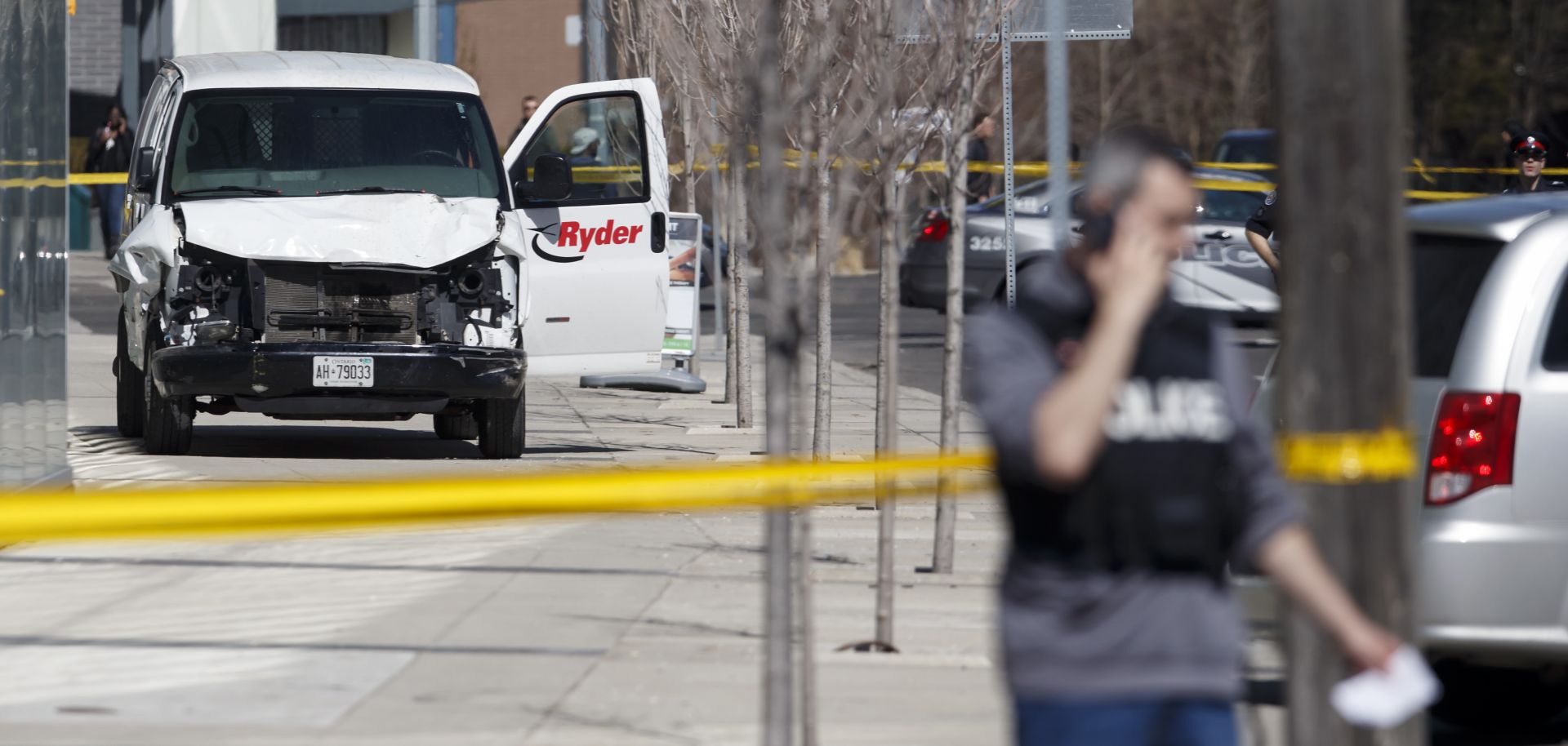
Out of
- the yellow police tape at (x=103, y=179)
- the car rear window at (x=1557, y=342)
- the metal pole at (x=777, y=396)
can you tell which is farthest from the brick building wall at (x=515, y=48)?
the metal pole at (x=777, y=396)

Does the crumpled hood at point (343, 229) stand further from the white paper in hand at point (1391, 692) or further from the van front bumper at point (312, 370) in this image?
the white paper in hand at point (1391, 692)

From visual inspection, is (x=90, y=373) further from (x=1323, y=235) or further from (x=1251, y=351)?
(x=1323, y=235)

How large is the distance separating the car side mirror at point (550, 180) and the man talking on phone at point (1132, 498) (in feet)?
28.5

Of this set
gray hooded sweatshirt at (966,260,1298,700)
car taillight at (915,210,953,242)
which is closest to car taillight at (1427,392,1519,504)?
gray hooded sweatshirt at (966,260,1298,700)

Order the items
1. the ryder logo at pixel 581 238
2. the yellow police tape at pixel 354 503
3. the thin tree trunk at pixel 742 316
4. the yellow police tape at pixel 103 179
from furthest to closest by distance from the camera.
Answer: the yellow police tape at pixel 103 179 < the thin tree trunk at pixel 742 316 < the ryder logo at pixel 581 238 < the yellow police tape at pixel 354 503

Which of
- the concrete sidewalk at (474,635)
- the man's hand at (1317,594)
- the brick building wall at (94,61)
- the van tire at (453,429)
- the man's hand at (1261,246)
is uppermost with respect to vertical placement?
the brick building wall at (94,61)

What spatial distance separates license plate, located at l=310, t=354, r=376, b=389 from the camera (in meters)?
11.4

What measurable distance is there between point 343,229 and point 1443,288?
6.59 meters

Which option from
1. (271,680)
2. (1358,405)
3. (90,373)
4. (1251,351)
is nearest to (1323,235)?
(1358,405)

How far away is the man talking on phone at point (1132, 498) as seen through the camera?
3.50 metres

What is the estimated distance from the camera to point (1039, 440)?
3.44 m

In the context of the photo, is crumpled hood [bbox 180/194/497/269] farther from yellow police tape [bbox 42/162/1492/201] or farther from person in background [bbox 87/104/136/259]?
person in background [bbox 87/104/136/259]

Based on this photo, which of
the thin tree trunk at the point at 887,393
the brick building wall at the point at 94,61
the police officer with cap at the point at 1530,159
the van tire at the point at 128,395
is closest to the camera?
the thin tree trunk at the point at 887,393

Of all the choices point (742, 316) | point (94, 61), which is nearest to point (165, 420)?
point (742, 316)
